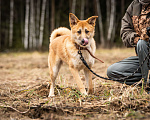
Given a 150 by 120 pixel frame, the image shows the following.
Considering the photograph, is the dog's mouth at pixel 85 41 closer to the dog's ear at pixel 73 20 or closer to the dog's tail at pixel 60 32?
the dog's ear at pixel 73 20

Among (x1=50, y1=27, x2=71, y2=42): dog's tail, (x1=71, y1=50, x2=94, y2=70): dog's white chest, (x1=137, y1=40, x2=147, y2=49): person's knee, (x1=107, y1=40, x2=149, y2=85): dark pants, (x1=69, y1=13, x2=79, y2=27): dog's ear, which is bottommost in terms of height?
(x1=107, y1=40, x2=149, y2=85): dark pants

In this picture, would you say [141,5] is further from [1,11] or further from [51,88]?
[1,11]

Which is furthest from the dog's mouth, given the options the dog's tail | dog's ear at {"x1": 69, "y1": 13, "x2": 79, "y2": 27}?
the dog's tail

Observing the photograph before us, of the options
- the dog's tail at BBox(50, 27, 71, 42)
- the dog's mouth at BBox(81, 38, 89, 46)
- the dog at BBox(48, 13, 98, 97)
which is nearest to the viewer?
the dog's mouth at BBox(81, 38, 89, 46)

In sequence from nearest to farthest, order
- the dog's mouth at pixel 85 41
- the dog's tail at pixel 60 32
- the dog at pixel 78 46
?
the dog's mouth at pixel 85 41 < the dog at pixel 78 46 < the dog's tail at pixel 60 32

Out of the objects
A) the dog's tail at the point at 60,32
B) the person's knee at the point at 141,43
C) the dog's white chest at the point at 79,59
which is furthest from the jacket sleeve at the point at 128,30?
the dog's tail at the point at 60,32

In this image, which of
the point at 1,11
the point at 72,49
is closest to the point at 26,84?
the point at 72,49

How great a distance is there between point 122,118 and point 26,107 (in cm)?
131

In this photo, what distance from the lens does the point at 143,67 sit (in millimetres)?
2852

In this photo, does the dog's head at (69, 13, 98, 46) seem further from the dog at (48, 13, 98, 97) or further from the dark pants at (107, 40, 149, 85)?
the dark pants at (107, 40, 149, 85)

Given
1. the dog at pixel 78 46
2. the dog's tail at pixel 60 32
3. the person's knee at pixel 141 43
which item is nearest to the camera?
the person's knee at pixel 141 43

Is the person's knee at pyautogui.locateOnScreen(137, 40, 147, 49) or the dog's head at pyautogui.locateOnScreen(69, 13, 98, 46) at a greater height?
the dog's head at pyautogui.locateOnScreen(69, 13, 98, 46)

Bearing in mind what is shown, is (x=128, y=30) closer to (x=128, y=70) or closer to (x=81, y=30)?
(x=128, y=70)

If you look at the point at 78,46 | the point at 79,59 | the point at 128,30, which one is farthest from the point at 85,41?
the point at 128,30
